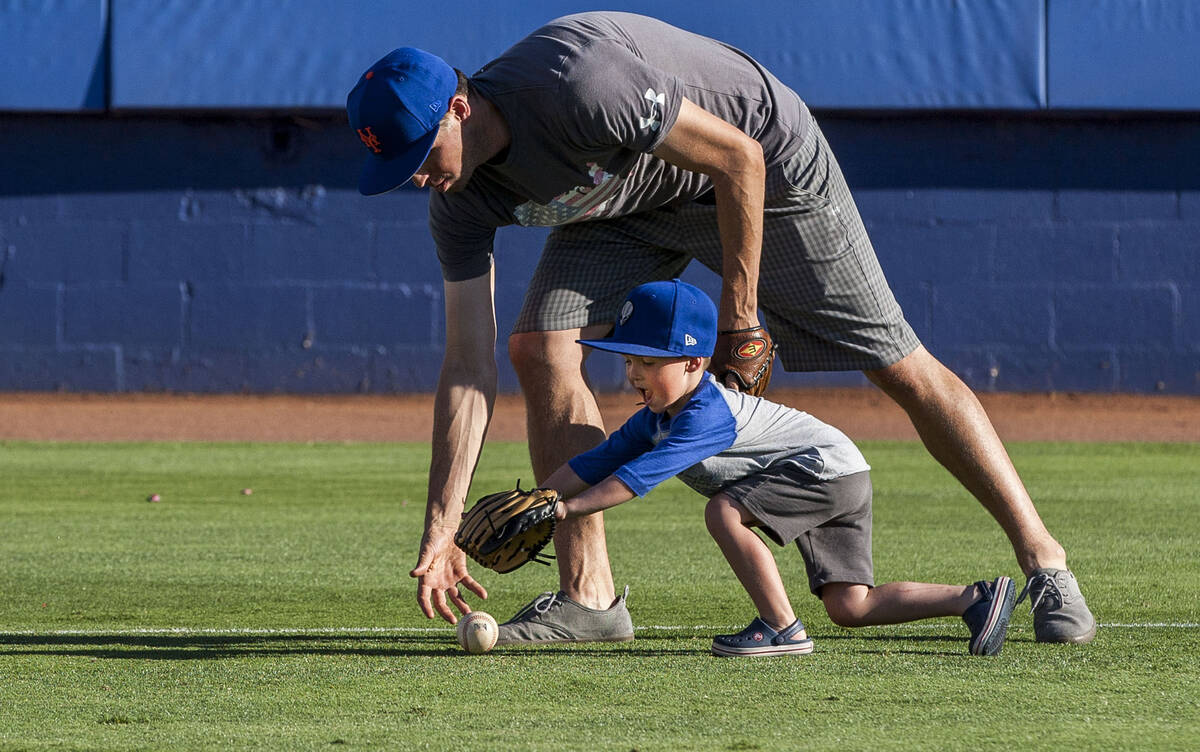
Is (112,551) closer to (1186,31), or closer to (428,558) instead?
(428,558)

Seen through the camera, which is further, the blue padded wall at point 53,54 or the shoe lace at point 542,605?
the blue padded wall at point 53,54

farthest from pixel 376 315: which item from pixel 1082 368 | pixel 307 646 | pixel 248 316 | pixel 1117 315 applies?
pixel 307 646

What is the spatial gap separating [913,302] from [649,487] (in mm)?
13257

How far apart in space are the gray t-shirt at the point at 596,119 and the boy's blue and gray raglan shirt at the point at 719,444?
0.59 meters

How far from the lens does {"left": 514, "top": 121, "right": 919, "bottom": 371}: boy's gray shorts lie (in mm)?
4164

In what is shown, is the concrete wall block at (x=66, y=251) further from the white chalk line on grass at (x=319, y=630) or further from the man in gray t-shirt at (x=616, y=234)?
the man in gray t-shirt at (x=616, y=234)

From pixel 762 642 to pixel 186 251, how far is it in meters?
13.7

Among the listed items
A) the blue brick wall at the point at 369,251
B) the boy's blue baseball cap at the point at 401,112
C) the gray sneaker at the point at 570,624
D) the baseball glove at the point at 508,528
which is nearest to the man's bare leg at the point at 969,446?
the gray sneaker at the point at 570,624

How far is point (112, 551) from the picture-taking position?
19.9 feet

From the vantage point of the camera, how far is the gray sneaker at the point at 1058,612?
3.90 m

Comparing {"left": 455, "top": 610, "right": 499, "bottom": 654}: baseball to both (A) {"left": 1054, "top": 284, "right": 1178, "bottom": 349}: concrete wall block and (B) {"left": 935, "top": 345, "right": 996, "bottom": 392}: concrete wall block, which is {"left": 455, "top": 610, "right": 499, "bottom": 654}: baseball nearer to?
(B) {"left": 935, "top": 345, "right": 996, "bottom": 392}: concrete wall block

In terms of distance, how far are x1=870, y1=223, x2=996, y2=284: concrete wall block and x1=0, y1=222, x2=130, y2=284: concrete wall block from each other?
7.66 meters

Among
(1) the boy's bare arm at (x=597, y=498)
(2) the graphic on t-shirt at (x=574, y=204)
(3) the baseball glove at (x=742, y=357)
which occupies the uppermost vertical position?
(2) the graphic on t-shirt at (x=574, y=204)

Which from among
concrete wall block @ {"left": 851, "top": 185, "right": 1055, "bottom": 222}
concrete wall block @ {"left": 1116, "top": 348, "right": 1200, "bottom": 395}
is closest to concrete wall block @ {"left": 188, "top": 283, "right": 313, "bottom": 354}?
concrete wall block @ {"left": 851, "top": 185, "right": 1055, "bottom": 222}
